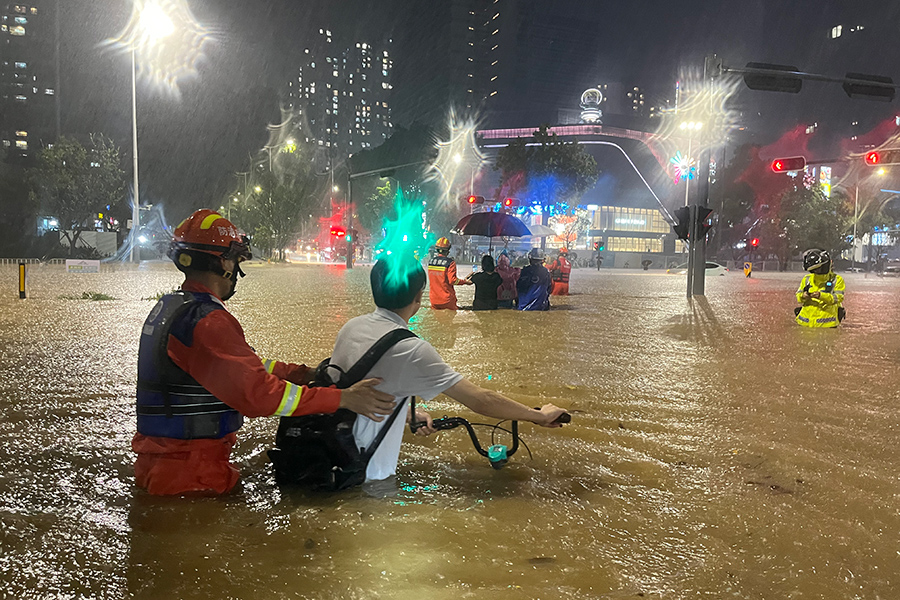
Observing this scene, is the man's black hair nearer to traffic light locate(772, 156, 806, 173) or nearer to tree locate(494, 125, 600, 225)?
traffic light locate(772, 156, 806, 173)

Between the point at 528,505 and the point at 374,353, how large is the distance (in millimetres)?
1273

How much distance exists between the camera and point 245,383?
2988 mm

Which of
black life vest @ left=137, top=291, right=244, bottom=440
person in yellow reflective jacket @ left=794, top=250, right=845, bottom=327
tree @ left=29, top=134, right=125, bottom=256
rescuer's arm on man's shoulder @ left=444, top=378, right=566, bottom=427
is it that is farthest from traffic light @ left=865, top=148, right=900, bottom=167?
tree @ left=29, top=134, right=125, bottom=256

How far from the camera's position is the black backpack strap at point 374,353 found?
10.3 ft

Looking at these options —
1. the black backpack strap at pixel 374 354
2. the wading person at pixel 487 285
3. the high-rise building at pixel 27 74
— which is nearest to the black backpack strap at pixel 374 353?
the black backpack strap at pixel 374 354

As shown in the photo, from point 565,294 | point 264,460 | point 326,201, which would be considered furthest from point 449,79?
point 264,460

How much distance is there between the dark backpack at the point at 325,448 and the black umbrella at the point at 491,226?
45.0 ft

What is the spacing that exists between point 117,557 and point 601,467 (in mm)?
2898

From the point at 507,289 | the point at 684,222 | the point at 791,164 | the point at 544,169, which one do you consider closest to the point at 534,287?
the point at 507,289

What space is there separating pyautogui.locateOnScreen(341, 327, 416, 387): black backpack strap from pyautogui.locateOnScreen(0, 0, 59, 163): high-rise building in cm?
11355

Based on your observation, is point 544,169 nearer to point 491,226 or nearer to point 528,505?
point 491,226

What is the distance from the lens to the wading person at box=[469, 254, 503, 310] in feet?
48.8

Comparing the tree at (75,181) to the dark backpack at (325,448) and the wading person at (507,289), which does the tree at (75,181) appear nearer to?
the wading person at (507,289)

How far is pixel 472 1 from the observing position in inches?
5463
